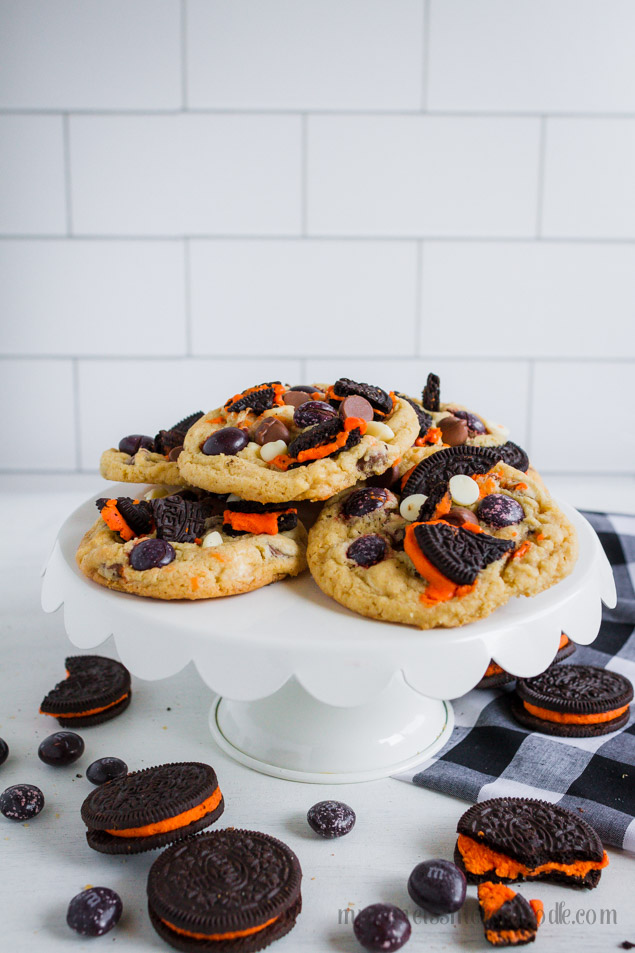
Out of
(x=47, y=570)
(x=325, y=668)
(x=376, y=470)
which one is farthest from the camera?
(x=47, y=570)

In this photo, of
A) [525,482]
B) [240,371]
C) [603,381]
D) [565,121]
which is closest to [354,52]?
[565,121]

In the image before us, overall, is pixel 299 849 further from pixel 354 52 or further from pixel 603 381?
pixel 354 52

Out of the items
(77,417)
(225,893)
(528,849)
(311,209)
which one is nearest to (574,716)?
(528,849)

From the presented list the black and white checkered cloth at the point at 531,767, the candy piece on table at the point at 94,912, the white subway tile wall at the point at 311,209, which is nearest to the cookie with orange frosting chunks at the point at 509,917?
the black and white checkered cloth at the point at 531,767

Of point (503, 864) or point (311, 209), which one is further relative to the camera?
point (311, 209)

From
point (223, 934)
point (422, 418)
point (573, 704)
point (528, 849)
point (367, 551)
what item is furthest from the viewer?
point (422, 418)

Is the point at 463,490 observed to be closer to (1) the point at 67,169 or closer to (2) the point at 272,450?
(2) the point at 272,450
